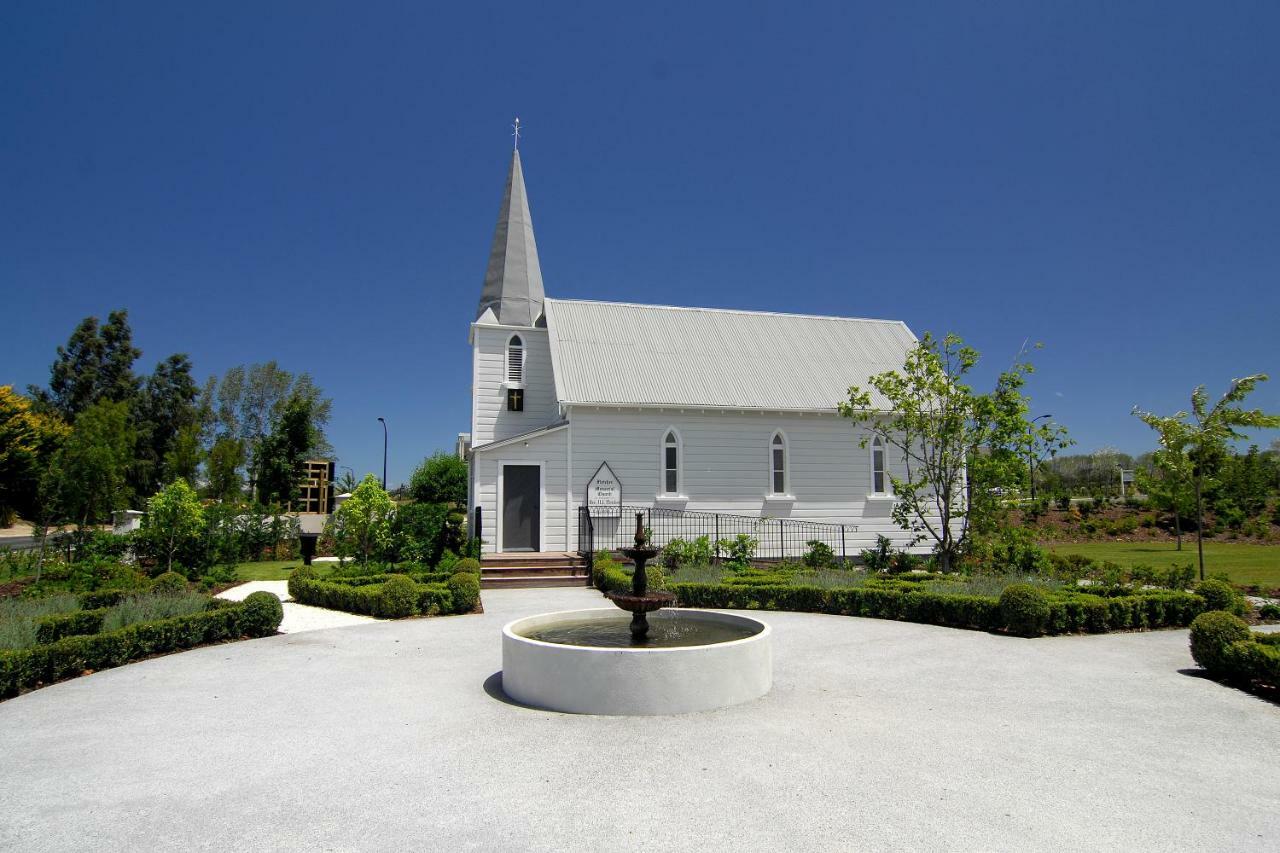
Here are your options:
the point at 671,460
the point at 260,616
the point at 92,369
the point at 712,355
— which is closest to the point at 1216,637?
the point at 260,616

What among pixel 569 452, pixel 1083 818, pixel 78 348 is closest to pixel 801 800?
pixel 1083 818

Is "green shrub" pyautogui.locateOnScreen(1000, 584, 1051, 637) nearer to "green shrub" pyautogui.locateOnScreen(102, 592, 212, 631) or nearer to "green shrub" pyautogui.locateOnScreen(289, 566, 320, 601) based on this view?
"green shrub" pyautogui.locateOnScreen(102, 592, 212, 631)

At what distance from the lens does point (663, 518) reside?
21.3 meters

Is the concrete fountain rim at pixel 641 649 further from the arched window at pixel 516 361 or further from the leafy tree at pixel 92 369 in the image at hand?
the leafy tree at pixel 92 369

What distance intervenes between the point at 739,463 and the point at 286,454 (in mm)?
30106

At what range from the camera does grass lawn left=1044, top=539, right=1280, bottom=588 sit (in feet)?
60.8

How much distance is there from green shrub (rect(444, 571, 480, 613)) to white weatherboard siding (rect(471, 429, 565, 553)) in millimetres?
6007

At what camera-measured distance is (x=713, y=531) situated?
21.6m

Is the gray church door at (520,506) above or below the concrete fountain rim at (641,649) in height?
above

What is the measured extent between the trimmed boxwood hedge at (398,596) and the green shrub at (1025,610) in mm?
9498

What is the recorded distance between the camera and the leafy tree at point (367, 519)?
59.2ft

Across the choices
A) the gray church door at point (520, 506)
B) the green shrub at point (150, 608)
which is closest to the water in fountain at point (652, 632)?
the green shrub at point (150, 608)

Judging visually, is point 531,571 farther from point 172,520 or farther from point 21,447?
point 21,447

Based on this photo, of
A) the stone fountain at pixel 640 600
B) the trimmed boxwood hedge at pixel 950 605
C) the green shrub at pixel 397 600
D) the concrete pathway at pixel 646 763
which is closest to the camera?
the concrete pathway at pixel 646 763
